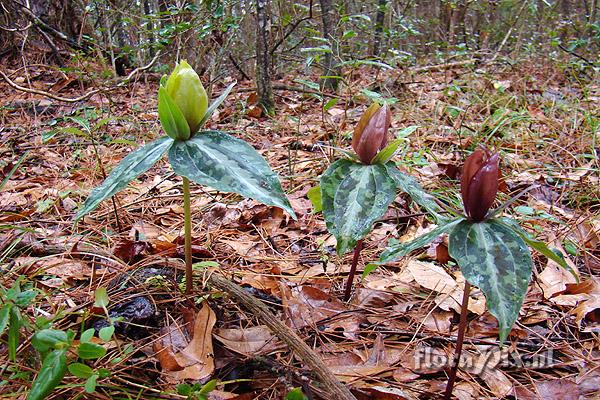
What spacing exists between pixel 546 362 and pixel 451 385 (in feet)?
1.28

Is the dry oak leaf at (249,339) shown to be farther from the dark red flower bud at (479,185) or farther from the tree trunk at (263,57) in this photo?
A: the tree trunk at (263,57)

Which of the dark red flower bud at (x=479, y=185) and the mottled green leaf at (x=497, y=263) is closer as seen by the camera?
the mottled green leaf at (x=497, y=263)

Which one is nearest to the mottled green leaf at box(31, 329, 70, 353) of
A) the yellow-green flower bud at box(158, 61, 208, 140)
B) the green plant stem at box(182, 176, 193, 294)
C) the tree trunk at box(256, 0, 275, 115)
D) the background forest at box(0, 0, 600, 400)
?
the background forest at box(0, 0, 600, 400)

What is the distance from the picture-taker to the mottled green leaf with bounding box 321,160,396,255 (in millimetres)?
984

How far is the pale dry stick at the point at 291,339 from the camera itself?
3.05 ft

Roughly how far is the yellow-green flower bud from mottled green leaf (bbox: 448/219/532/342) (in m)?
0.64

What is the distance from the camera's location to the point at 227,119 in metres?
3.65

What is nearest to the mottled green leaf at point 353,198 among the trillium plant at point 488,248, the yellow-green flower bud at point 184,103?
the trillium plant at point 488,248

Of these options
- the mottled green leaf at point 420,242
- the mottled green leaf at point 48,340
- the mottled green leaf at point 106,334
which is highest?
the mottled green leaf at point 420,242

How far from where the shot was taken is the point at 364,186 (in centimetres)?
106

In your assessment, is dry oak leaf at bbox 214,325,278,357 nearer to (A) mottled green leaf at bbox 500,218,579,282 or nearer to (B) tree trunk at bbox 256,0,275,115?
(A) mottled green leaf at bbox 500,218,579,282

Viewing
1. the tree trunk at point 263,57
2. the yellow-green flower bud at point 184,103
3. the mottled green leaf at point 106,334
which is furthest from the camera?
the tree trunk at point 263,57

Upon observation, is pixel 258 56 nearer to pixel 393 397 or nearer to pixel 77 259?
pixel 77 259

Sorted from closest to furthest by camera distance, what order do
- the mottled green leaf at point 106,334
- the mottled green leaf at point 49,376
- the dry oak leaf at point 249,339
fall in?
the mottled green leaf at point 49,376, the mottled green leaf at point 106,334, the dry oak leaf at point 249,339
